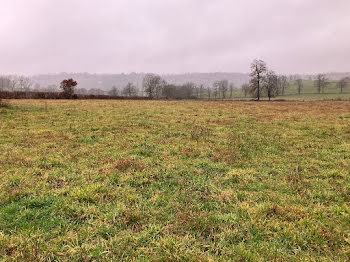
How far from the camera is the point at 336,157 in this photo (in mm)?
8555

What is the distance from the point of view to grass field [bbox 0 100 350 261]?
3.55 meters

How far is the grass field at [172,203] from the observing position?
3555 mm

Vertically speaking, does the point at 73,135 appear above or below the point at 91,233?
Result: above

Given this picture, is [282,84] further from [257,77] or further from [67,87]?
[67,87]

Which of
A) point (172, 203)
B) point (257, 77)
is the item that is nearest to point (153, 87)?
point (257, 77)

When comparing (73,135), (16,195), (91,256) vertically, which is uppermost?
(73,135)

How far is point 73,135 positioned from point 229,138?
8983 mm

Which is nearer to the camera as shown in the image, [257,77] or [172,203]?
[172,203]

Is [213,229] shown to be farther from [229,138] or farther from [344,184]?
[229,138]

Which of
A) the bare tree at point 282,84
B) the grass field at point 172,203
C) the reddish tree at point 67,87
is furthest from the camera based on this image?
the bare tree at point 282,84

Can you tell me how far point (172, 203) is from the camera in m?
4.93

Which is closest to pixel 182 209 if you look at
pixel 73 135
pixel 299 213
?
pixel 299 213

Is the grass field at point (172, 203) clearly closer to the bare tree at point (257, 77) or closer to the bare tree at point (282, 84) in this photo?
the bare tree at point (257, 77)

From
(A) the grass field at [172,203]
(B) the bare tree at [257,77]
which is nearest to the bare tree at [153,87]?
(B) the bare tree at [257,77]
